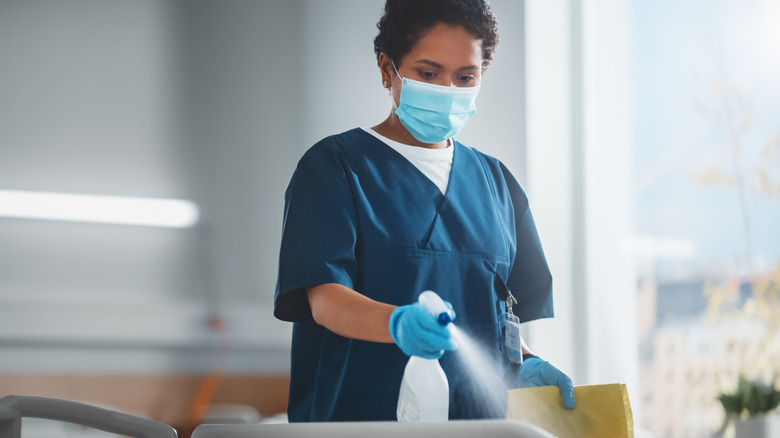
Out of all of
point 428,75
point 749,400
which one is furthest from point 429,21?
point 749,400

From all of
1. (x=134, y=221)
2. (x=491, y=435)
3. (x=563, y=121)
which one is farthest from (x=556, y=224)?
(x=491, y=435)

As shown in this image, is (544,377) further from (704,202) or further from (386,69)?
(704,202)

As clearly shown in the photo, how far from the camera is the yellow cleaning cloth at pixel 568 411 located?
111 cm

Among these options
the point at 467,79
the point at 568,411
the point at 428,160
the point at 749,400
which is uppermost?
the point at 467,79

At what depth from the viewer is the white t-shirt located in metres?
1.45

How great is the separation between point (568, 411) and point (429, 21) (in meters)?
0.75

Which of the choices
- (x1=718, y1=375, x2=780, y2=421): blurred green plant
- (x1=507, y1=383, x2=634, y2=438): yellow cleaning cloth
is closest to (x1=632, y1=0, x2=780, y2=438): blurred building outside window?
(x1=718, y1=375, x2=780, y2=421): blurred green plant

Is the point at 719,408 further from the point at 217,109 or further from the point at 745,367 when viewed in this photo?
the point at 217,109

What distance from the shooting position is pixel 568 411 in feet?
3.77

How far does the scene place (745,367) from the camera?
114 inches

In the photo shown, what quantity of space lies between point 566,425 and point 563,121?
150 centimetres

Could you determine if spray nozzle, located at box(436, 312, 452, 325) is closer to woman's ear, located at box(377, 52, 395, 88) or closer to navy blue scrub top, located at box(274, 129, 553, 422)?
navy blue scrub top, located at box(274, 129, 553, 422)

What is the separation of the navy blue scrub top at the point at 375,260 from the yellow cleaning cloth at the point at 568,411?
206mm

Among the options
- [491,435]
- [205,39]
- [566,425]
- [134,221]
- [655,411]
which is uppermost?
[205,39]
